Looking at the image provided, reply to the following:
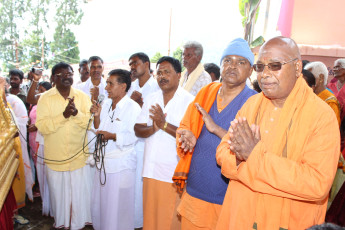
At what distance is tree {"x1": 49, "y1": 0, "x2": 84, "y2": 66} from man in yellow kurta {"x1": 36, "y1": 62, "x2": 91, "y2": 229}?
30032 millimetres

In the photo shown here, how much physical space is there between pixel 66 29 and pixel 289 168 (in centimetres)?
3706

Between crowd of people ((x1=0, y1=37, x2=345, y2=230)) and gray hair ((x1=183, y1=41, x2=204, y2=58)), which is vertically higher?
gray hair ((x1=183, y1=41, x2=204, y2=58))

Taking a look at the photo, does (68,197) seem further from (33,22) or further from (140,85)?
(33,22)

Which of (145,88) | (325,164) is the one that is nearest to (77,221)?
(145,88)

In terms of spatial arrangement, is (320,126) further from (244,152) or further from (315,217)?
(315,217)

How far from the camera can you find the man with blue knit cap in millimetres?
2369

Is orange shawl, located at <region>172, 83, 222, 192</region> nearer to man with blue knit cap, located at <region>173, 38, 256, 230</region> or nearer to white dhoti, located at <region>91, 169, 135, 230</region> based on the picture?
man with blue knit cap, located at <region>173, 38, 256, 230</region>

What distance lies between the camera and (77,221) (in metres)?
4.11

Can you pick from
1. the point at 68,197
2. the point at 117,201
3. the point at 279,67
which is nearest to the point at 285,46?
the point at 279,67

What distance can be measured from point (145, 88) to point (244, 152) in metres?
3.27

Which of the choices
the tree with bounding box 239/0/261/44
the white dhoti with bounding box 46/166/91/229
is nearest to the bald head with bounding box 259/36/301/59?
the white dhoti with bounding box 46/166/91/229

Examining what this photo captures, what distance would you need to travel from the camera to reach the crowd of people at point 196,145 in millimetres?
1628

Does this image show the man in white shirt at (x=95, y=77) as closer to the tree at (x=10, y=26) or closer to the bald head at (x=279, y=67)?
the bald head at (x=279, y=67)

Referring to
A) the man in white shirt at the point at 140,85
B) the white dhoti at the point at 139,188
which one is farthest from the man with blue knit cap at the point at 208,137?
the man in white shirt at the point at 140,85
